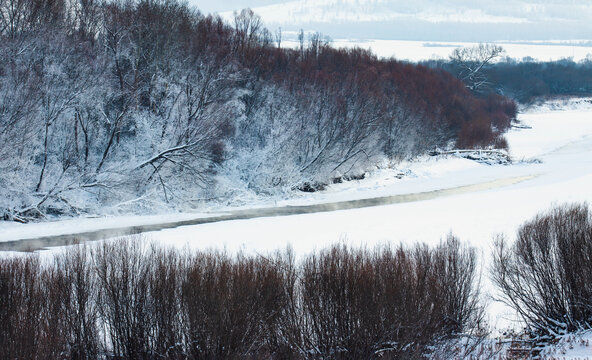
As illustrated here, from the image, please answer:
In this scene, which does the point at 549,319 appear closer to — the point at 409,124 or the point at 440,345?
the point at 440,345

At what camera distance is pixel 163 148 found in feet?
115

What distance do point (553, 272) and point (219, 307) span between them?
8139 mm

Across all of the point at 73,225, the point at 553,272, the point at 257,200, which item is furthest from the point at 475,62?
the point at 553,272

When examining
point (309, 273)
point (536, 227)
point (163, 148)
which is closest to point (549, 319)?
point (536, 227)

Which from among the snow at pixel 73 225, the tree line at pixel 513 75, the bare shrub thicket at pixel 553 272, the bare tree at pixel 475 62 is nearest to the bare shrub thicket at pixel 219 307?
the bare shrub thicket at pixel 553 272

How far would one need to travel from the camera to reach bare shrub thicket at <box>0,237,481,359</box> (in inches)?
414

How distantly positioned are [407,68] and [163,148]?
132ft

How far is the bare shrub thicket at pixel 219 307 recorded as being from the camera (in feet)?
34.5

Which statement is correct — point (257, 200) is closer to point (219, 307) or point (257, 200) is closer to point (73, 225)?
point (73, 225)

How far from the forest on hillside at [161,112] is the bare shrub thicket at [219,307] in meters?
18.7

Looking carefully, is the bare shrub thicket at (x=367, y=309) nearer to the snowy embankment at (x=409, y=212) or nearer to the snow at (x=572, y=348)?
the snow at (x=572, y=348)

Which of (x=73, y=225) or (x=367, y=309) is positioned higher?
(x=367, y=309)

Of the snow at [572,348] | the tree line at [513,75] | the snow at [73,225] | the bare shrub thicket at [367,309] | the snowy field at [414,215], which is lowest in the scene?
the snowy field at [414,215]

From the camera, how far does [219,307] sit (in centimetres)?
1041
